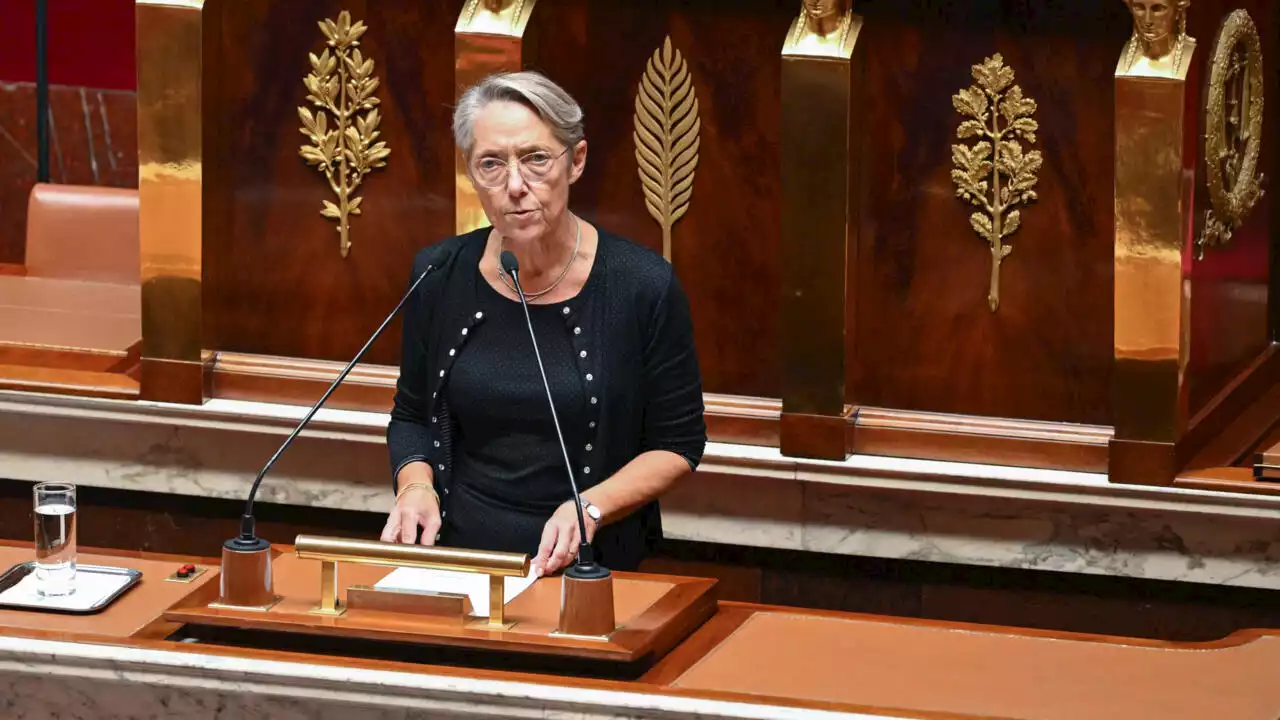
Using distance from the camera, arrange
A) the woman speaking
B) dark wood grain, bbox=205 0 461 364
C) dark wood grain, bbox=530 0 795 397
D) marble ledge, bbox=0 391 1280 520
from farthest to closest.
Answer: dark wood grain, bbox=205 0 461 364
dark wood grain, bbox=530 0 795 397
marble ledge, bbox=0 391 1280 520
the woman speaking

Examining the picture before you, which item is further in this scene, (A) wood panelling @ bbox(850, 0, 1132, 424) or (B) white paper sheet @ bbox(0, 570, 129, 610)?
(A) wood panelling @ bbox(850, 0, 1132, 424)

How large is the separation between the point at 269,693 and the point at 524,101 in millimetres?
891

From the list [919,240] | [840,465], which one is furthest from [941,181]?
[840,465]

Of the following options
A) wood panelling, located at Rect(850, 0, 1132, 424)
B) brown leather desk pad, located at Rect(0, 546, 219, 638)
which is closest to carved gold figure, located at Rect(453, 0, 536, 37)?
wood panelling, located at Rect(850, 0, 1132, 424)

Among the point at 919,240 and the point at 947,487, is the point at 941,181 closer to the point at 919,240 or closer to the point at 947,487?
the point at 919,240

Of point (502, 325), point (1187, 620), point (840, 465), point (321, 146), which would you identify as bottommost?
point (1187, 620)

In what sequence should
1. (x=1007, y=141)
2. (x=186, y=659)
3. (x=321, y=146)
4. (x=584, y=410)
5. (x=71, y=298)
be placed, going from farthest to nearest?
1. (x=71, y=298)
2. (x=321, y=146)
3. (x=1007, y=141)
4. (x=584, y=410)
5. (x=186, y=659)

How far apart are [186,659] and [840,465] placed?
1.66 meters

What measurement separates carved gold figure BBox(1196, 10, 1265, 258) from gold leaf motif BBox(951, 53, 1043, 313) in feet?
1.03

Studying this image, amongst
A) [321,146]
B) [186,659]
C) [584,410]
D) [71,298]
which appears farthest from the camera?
[71,298]

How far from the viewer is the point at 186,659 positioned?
2908 mm

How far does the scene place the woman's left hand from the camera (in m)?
3.18

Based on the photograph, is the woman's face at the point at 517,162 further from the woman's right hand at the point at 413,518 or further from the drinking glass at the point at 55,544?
the drinking glass at the point at 55,544

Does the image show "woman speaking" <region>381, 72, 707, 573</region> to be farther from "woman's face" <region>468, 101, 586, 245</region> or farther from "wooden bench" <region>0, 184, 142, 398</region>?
"wooden bench" <region>0, 184, 142, 398</region>
